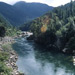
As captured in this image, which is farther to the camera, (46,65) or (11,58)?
(11,58)

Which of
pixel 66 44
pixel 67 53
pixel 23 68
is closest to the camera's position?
pixel 23 68

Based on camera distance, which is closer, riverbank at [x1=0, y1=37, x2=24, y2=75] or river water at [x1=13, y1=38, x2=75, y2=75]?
riverbank at [x1=0, y1=37, x2=24, y2=75]

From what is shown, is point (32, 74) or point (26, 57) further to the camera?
point (26, 57)

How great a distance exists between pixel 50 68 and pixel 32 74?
8.25m

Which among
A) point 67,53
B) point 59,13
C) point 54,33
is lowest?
point 67,53

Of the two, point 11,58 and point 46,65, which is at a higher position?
point 11,58

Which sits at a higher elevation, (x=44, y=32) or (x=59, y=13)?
(x=59, y=13)

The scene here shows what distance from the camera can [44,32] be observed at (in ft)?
338

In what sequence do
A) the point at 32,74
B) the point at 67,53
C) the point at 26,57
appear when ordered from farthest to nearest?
1. the point at 67,53
2. the point at 26,57
3. the point at 32,74

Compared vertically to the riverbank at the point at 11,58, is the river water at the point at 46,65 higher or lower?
lower

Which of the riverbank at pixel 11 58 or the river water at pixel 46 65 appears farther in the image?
the river water at pixel 46 65

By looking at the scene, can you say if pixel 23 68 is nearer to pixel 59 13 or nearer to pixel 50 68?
pixel 50 68

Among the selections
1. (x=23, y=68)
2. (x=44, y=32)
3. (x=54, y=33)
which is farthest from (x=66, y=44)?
(x=23, y=68)

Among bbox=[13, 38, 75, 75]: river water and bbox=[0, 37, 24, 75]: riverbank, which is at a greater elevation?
bbox=[0, 37, 24, 75]: riverbank
